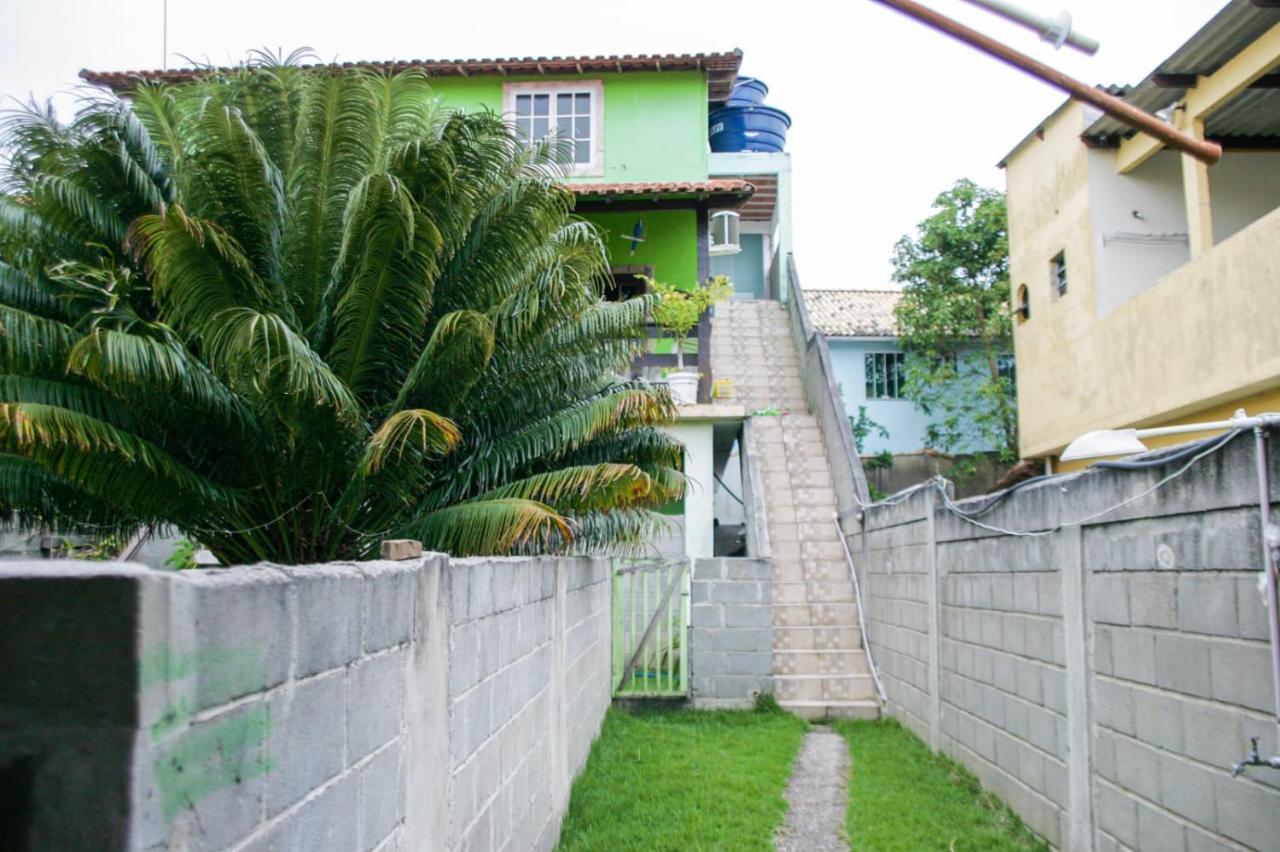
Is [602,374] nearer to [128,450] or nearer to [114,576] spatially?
[128,450]

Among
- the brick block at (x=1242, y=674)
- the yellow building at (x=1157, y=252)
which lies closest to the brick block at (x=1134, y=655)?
the brick block at (x=1242, y=674)

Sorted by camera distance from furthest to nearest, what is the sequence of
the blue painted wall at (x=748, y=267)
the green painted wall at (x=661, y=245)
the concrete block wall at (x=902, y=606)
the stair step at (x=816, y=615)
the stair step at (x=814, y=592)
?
the blue painted wall at (x=748, y=267) → the green painted wall at (x=661, y=245) → the stair step at (x=814, y=592) → the stair step at (x=816, y=615) → the concrete block wall at (x=902, y=606)

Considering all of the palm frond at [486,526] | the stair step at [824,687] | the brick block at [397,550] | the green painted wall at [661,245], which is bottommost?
the stair step at [824,687]

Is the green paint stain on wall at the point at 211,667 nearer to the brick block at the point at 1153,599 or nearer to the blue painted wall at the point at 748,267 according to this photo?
the brick block at the point at 1153,599

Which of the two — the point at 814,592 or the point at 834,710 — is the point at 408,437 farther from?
the point at 814,592

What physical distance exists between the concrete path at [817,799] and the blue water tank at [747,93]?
16.0 meters

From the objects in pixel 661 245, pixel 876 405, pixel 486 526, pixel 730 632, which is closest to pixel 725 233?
pixel 661 245

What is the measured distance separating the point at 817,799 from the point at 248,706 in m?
6.27

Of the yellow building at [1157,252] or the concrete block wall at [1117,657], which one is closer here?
the concrete block wall at [1117,657]

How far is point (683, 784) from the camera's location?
757 centimetres

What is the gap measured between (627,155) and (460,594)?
1599 centimetres

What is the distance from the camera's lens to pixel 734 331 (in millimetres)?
20094

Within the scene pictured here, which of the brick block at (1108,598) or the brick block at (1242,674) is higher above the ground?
the brick block at (1108,598)

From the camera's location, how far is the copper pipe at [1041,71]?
4.83 meters
